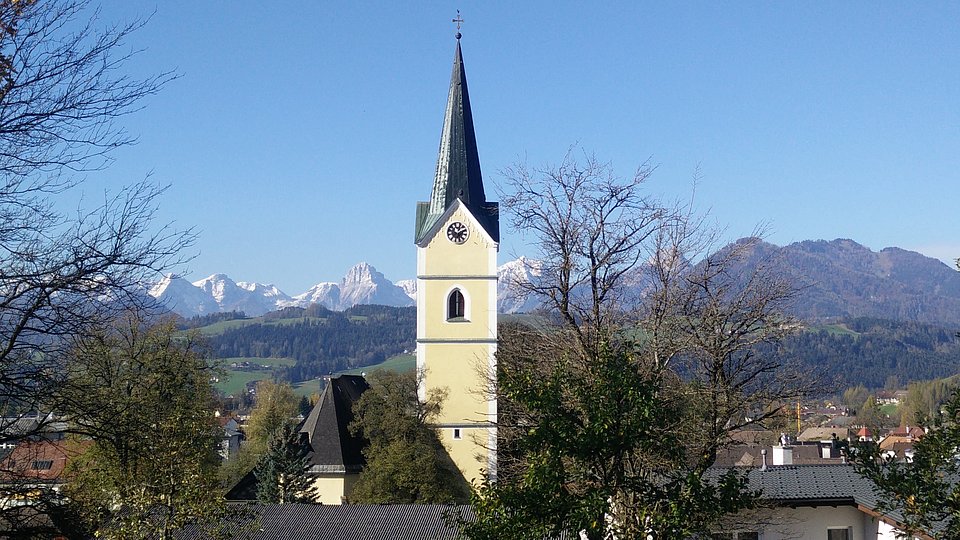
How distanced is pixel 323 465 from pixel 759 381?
29.2 meters

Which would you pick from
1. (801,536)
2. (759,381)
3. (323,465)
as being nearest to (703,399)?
(759,381)

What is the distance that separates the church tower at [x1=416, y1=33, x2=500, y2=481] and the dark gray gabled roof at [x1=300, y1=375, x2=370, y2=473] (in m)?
5.16

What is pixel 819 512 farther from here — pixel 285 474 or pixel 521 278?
pixel 285 474

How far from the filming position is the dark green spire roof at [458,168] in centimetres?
4484

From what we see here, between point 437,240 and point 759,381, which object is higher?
point 437,240

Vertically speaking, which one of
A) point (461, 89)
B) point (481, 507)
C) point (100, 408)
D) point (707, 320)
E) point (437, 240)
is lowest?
point (481, 507)

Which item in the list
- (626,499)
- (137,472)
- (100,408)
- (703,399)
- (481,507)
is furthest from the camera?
(137,472)

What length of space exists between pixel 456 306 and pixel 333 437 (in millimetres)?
8979

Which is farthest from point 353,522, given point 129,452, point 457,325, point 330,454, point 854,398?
point 854,398

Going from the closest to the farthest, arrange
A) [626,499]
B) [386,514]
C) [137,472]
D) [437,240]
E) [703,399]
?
[626,499] → [703,399] → [137,472] → [386,514] → [437,240]

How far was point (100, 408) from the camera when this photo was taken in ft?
29.1

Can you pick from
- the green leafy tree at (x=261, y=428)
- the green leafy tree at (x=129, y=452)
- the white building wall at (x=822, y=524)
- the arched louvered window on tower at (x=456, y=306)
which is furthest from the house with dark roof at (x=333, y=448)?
the white building wall at (x=822, y=524)

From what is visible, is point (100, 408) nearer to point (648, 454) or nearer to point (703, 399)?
point (648, 454)

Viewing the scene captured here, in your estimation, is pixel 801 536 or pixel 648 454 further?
pixel 801 536
